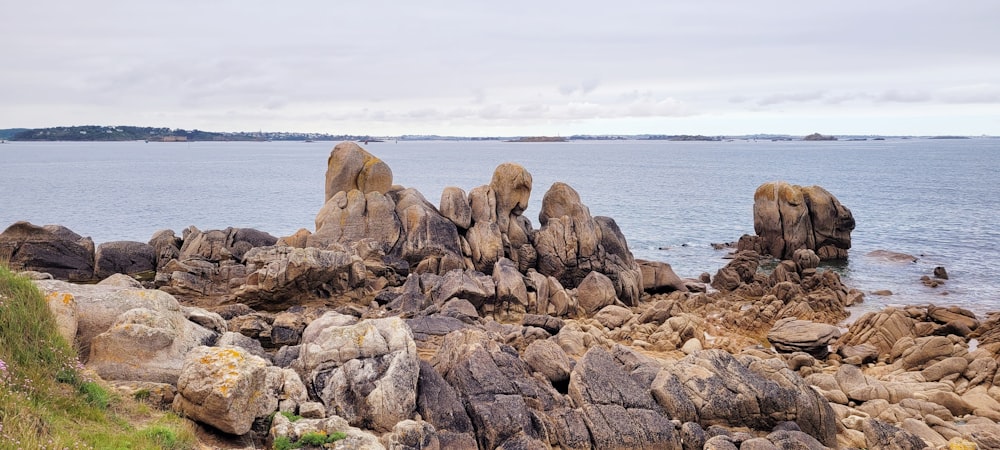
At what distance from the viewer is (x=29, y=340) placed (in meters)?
11.5

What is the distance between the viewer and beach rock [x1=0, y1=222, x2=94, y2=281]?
35375mm

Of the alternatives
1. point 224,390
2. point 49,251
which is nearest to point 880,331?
point 224,390

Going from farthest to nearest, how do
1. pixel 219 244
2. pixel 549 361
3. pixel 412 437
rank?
pixel 219 244 < pixel 549 361 < pixel 412 437

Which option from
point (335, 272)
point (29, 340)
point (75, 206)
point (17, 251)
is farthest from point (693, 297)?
point (75, 206)

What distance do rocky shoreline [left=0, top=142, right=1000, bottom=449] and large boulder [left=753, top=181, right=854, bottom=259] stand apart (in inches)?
6.7

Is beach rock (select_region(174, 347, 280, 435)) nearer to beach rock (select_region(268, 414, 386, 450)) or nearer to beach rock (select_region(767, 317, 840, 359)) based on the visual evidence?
beach rock (select_region(268, 414, 386, 450))

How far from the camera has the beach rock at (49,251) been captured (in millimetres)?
35375

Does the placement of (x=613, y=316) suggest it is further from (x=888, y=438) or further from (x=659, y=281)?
(x=888, y=438)

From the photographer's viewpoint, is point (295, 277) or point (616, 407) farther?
point (295, 277)

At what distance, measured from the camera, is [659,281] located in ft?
128

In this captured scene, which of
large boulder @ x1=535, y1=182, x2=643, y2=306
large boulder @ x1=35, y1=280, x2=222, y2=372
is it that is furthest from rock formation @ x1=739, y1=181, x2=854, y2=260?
large boulder @ x1=35, y1=280, x2=222, y2=372

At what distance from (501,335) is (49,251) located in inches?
1039

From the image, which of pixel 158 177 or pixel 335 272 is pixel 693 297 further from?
pixel 158 177

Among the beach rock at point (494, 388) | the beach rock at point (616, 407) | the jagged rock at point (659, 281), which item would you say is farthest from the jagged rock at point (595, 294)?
the beach rock at point (494, 388)
